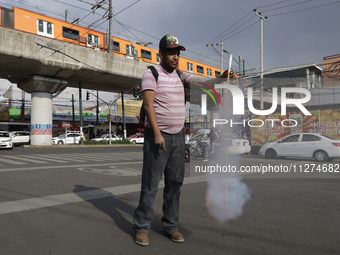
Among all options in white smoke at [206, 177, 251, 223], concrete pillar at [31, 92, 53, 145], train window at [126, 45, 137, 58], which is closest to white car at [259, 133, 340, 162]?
white smoke at [206, 177, 251, 223]

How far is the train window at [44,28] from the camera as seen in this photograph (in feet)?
71.5

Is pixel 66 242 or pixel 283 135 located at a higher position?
pixel 283 135

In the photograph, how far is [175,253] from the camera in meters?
2.45

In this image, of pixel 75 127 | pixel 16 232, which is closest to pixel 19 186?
pixel 16 232

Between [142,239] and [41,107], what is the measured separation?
2555cm

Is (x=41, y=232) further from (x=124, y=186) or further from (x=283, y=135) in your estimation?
(x=283, y=135)

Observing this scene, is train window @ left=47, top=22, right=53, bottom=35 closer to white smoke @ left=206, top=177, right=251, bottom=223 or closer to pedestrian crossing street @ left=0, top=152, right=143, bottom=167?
pedestrian crossing street @ left=0, top=152, right=143, bottom=167

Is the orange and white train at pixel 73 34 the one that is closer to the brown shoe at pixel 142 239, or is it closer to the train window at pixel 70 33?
the train window at pixel 70 33

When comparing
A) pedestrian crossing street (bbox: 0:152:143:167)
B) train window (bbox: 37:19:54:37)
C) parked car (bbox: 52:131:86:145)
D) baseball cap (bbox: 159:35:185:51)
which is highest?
train window (bbox: 37:19:54:37)

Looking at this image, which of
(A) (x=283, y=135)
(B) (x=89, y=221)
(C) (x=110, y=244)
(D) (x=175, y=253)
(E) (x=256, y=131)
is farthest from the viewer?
(A) (x=283, y=135)

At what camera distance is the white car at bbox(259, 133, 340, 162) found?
546 centimetres

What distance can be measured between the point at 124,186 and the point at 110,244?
3072 millimetres

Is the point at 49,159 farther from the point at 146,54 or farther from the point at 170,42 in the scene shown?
the point at 146,54

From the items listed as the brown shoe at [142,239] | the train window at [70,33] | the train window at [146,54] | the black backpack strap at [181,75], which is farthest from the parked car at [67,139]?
the brown shoe at [142,239]
